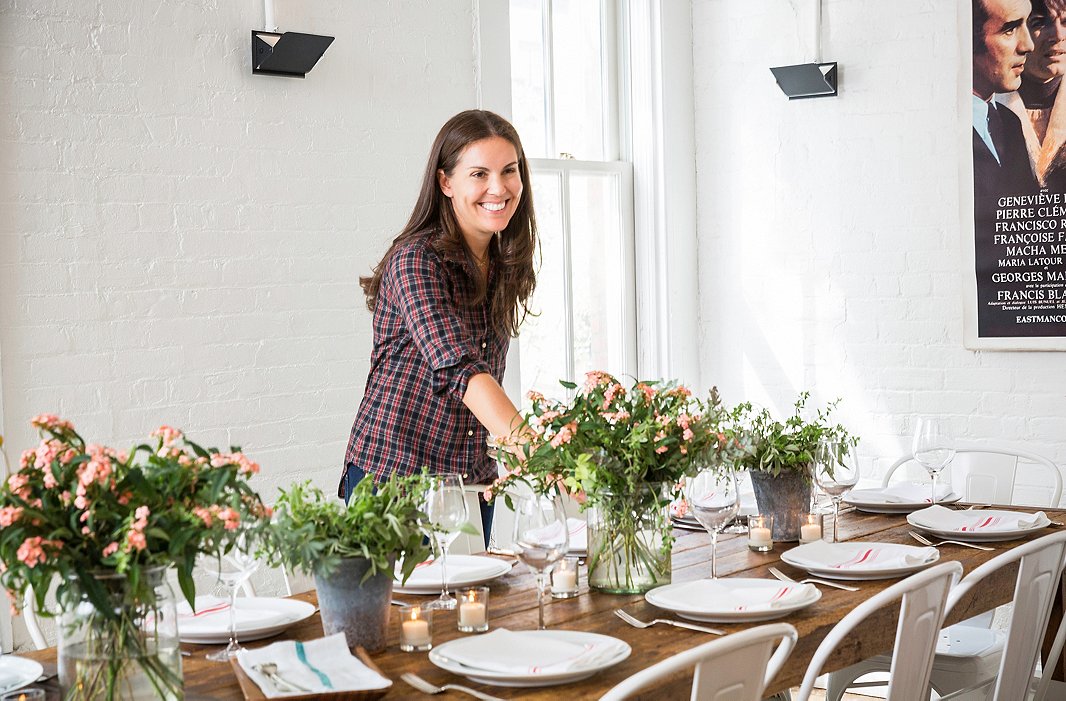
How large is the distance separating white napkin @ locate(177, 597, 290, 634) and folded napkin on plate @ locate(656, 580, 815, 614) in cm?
63

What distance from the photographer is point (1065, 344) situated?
4031 mm

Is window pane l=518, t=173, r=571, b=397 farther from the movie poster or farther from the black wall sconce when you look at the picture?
the movie poster

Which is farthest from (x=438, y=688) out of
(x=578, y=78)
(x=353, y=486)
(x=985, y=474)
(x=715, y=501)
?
(x=578, y=78)

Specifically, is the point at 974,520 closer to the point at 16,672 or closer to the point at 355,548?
the point at 355,548

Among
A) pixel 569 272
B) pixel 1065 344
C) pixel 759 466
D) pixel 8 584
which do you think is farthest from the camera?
pixel 569 272

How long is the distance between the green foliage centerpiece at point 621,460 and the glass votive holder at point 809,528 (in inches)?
18.4

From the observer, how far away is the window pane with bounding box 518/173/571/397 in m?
4.50

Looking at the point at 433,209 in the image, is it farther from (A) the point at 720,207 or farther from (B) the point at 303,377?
(A) the point at 720,207

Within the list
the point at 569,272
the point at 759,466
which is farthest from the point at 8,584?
the point at 569,272

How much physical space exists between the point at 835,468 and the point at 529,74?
238 centimetres

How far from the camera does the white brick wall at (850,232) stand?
14.0 feet

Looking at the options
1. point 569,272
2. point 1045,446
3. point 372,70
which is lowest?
point 1045,446

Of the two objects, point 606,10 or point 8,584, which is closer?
point 8,584

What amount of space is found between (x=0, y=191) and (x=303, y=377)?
1021 mm
